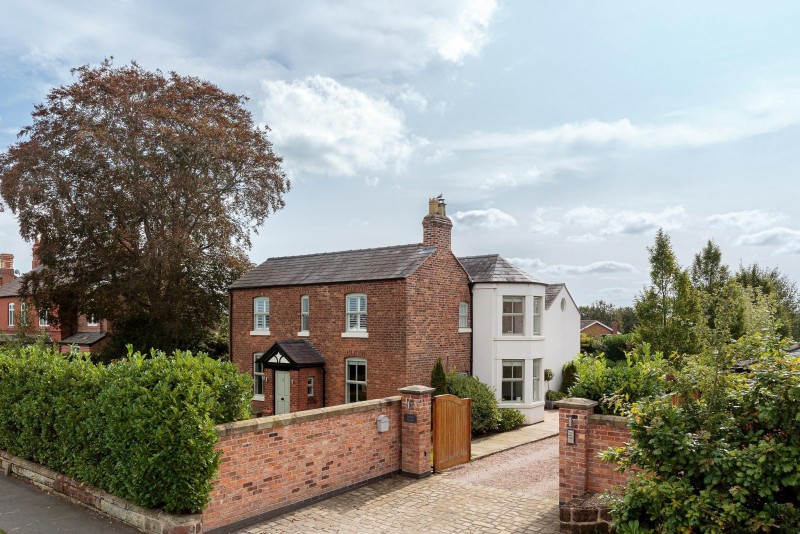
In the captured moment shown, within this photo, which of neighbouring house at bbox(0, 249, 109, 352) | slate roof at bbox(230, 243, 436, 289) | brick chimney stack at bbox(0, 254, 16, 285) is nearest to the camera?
slate roof at bbox(230, 243, 436, 289)

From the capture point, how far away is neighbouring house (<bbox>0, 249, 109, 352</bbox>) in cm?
3250

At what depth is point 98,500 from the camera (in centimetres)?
1077

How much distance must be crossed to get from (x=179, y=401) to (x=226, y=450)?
1251 millimetres

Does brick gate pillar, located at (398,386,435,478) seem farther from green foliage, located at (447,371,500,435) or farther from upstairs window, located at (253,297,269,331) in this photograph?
upstairs window, located at (253,297,269,331)

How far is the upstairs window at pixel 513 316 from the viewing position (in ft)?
76.3

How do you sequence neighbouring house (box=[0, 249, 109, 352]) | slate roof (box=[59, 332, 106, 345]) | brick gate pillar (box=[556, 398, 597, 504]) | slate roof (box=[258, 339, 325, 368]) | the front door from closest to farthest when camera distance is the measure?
brick gate pillar (box=[556, 398, 597, 504]) → slate roof (box=[258, 339, 325, 368]) → the front door → neighbouring house (box=[0, 249, 109, 352]) → slate roof (box=[59, 332, 106, 345])

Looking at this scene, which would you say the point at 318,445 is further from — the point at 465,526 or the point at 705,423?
the point at 705,423

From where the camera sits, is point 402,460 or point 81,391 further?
point 402,460

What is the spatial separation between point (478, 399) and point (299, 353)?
24.7 ft

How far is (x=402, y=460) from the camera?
13.6 metres

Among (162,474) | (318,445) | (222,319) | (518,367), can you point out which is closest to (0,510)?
(162,474)

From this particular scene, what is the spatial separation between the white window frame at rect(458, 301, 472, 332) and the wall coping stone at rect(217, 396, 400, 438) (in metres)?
9.97

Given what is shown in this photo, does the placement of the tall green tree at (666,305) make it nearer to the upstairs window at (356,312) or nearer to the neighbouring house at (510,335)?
the neighbouring house at (510,335)

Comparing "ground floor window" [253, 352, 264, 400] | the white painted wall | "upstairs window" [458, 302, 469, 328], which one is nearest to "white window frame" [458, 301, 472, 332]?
"upstairs window" [458, 302, 469, 328]
